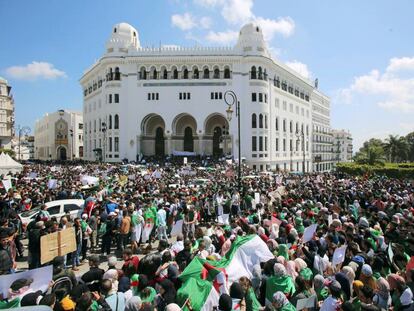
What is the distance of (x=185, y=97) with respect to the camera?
180 feet

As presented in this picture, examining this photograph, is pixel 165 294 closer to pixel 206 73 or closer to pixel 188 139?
pixel 206 73

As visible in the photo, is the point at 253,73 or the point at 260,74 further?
the point at 260,74

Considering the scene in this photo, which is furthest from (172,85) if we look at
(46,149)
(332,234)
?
(46,149)

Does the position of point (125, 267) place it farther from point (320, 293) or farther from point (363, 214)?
point (363, 214)

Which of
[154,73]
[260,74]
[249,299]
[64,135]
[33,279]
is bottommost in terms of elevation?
[249,299]

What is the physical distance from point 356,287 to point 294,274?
151cm

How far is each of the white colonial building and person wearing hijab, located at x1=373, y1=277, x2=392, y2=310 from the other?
47.5 m

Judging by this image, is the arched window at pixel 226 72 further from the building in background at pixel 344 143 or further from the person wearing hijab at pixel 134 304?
the building in background at pixel 344 143

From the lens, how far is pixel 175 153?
51.9 meters

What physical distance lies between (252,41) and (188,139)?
60.9 feet

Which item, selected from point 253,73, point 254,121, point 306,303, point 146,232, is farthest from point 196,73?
point 306,303

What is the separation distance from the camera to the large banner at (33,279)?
224 inches

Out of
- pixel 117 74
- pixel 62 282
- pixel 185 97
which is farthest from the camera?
pixel 117 74

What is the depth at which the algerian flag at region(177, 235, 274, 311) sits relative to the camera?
6.00 meters
